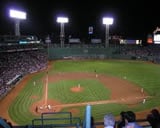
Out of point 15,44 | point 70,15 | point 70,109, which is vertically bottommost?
point 70,109

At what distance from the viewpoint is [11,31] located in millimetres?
76312

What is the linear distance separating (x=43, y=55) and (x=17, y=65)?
1728cm

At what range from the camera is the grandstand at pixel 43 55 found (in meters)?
33.5

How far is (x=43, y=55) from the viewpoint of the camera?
60.7 meters

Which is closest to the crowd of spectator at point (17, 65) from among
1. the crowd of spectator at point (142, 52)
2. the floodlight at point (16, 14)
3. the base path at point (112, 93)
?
the base path at point (112, 93)

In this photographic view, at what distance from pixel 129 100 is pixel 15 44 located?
28959 mm

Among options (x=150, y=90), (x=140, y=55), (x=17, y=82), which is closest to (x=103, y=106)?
(x=150, y=90)

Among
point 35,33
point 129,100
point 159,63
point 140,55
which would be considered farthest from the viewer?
point 35,33

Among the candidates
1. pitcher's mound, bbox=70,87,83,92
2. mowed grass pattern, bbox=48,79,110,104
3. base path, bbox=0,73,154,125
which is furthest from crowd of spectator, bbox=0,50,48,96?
pitcher's mound, bbox=70,87,83,92

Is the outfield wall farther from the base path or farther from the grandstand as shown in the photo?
the base path

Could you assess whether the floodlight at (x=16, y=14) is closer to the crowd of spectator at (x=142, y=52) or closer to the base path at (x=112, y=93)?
the base path at (x=112, y=93)

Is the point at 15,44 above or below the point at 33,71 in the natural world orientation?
above

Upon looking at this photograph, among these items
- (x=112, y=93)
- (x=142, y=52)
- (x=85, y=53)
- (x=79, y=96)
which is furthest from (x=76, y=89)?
(x=142, y=52)

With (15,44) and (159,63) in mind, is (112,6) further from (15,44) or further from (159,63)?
(15,44)
